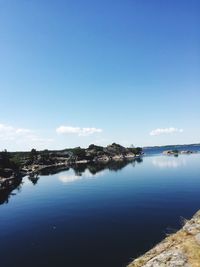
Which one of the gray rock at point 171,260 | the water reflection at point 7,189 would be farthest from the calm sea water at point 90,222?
the gray rock at point 171,260

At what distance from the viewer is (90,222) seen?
55438 millimetres

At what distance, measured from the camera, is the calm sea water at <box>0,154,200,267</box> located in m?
37.9

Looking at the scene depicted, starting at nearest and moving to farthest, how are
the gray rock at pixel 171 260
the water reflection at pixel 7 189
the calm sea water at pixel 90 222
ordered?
the gray rock at pixel 171 260 → the calm sea water at pixel 90 222 → the water reflection at pixel 7 189

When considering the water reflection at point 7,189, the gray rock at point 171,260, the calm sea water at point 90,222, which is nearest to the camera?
the gray rock at point 171,260

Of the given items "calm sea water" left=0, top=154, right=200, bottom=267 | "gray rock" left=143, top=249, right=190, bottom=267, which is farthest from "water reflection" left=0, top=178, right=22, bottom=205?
"gray rock" left=143, top=249, right=190, bottom=267

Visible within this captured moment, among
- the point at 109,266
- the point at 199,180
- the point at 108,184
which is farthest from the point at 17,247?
the point at 199,180

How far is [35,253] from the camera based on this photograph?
1574 inches

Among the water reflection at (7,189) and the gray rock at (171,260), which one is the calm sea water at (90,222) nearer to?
the water reflection at (7,189)

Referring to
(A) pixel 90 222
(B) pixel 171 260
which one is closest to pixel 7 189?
(A) pixel 90 222

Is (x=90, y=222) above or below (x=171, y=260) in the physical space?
below

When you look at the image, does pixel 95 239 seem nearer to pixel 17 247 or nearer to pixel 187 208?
pixel 17 247

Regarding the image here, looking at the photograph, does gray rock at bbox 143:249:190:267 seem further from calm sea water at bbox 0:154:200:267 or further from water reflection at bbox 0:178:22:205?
water reflection at bbox 0:178:22:205

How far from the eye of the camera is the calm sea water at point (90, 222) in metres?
37.9

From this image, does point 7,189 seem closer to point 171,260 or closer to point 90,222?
point 90,222
